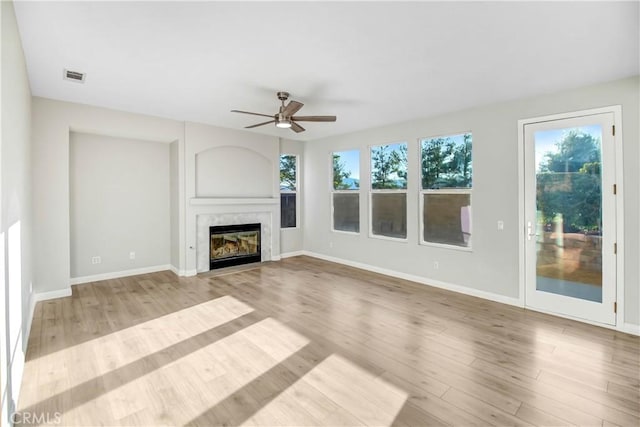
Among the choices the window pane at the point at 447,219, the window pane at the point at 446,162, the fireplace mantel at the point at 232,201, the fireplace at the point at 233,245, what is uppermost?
the window pane at the point at 446,162

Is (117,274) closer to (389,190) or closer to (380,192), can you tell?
(380,192)

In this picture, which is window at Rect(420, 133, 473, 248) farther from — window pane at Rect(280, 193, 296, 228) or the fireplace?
the fireplace

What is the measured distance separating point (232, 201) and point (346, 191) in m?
2.36

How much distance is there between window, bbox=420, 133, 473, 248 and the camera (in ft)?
15.3

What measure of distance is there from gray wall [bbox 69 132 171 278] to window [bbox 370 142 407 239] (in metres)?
3.98

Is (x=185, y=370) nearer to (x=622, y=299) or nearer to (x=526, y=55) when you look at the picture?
(x=526, y=55)

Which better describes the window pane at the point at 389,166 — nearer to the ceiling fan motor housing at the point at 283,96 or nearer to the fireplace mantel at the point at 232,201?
the fireplace mantel at the point at 232,201

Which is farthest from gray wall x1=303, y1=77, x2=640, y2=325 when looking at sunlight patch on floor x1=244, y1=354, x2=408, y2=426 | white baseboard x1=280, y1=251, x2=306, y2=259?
sunlight patch on floor x1=244, y1=354, x2=408, y2=426

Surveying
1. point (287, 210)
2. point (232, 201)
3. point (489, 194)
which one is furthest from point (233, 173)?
point (489, 194)

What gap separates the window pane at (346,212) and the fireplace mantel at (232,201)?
4.35ft

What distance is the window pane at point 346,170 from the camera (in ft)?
20.8

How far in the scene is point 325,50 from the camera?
9.14 ft

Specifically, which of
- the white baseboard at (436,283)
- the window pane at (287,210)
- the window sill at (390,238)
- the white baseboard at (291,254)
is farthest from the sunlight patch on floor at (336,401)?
the window pane at (287,210)

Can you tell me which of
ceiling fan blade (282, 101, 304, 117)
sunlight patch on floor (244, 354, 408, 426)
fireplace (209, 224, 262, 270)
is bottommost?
sunlight patch on floor (244, 354, 408, 426)
